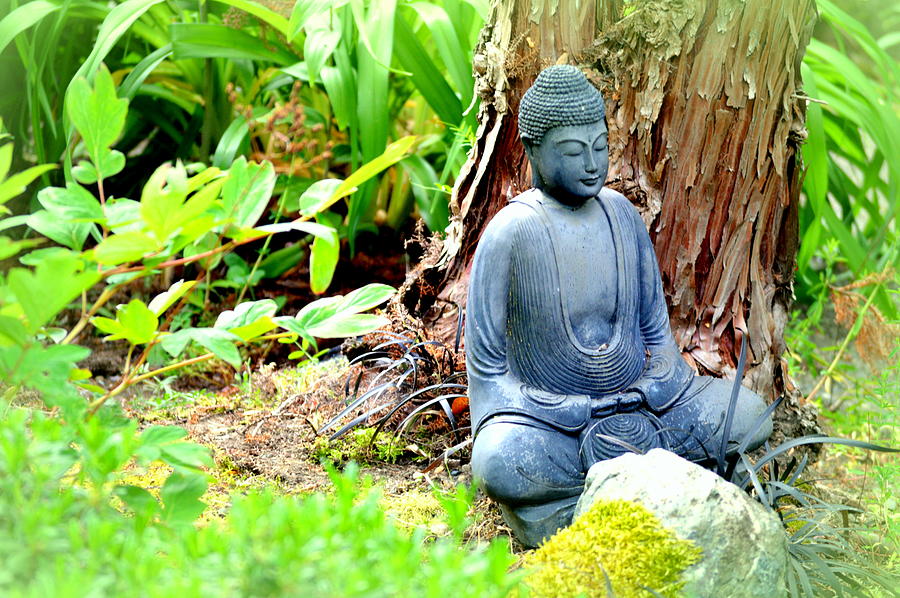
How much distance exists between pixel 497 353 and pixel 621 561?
0.71 m

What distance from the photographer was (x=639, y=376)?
2660 mm

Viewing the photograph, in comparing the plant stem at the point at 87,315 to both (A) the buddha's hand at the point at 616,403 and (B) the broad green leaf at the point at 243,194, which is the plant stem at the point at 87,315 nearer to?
(B) the broad green leaf at the point at 243,194

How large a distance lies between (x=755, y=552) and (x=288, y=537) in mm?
1137

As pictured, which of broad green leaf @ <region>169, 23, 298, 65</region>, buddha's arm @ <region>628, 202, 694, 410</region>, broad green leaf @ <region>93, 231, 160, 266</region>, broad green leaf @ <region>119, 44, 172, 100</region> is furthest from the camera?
broad green leaf @ <region>169, 23, 298, 65</region>

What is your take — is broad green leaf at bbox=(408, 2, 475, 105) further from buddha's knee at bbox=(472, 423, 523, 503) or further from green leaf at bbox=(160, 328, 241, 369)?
green leaf at bbox=(160, 328, 241, 369)

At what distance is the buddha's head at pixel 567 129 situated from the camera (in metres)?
2.45

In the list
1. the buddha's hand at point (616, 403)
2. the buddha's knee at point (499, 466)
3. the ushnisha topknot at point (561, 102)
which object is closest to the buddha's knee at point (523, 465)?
the buddha's knee at point (499, 466)

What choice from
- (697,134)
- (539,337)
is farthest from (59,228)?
(697,134)

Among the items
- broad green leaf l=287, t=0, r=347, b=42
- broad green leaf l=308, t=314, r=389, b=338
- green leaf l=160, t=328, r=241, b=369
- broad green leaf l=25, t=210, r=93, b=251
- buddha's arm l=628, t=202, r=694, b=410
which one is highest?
broad green leaf l=287, t=0, r=347, b=42

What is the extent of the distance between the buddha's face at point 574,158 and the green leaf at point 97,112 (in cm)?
110

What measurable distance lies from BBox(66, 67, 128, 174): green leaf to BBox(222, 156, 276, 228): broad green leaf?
236 millimetres

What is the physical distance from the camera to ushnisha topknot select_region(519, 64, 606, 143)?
2443 millimetres

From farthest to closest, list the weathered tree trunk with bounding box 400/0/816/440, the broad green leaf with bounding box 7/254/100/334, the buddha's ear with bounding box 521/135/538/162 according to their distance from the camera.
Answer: the weathered tree trunk with bounding box 400/0/816/440
the buddha's ear with bounding box 521/135/538/162
the broad green leaf with bounding box 7/254/100/334

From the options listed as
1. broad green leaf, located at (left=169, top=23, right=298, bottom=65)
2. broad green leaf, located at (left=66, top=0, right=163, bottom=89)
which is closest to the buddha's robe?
broad green leaf, located at (left=66, top=0, right=163, bottom=89)
